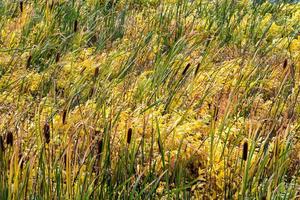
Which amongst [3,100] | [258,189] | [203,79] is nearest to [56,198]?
[258,189]

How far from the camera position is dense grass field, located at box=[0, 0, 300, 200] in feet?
8.91

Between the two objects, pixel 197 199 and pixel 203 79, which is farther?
pixel 203 79

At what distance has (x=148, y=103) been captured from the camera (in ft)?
12.5

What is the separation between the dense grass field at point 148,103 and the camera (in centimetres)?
272

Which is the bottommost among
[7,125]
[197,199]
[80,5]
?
[197,199]

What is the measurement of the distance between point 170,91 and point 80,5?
2.01 metres

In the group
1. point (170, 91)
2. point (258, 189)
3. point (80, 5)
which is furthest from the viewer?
point (80, 5)

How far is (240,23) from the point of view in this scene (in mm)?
5883

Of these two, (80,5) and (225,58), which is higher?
(80,5)

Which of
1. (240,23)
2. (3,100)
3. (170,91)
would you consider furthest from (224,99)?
(240,23)

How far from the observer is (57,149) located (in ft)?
10.1

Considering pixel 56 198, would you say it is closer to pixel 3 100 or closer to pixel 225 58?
pixel 3 100

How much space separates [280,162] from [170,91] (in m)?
1.31

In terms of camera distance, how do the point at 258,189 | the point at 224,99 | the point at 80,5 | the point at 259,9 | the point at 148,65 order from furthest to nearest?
1. the point at 259,9
2. the point at 80,5
3. the point at 148,65
4. the point at 224,99
5. the point at 258,189
